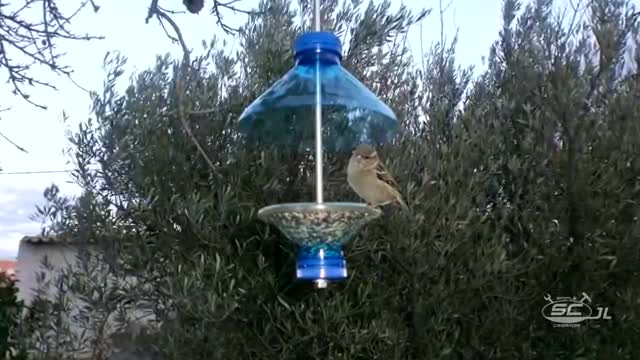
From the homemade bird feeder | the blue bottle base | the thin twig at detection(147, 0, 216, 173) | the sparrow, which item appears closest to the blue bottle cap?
the homemade bird feeder

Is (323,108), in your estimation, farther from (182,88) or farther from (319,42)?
(182,88)

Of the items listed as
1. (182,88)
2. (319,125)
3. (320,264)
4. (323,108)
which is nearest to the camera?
(320,264)

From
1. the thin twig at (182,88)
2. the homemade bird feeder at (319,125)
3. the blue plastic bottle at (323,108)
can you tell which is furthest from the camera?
the thin twig at (182,88)

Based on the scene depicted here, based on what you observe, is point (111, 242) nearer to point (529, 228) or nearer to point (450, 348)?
point (450, 348)

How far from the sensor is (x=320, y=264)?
7.16 feet

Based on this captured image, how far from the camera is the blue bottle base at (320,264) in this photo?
2.18m

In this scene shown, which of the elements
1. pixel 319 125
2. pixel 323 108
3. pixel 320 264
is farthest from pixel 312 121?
pixel 320 264

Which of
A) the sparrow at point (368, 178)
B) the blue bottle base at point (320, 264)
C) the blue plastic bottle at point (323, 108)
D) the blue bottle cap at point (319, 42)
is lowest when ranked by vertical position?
the blue bottle base at point (320, 264)

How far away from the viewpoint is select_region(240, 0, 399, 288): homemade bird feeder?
2.14 meters

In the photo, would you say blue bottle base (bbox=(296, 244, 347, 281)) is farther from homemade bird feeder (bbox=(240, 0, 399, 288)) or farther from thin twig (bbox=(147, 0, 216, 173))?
thin twig (bbox=(147, 0, 216, 173))

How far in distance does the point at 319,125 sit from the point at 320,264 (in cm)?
43

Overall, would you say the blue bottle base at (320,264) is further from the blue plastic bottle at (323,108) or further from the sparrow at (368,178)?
the blue plastic bottle at (323,108)

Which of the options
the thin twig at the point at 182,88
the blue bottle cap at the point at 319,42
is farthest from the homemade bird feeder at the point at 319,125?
the thin twig at the point at 182,88

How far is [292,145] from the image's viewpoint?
297cm
